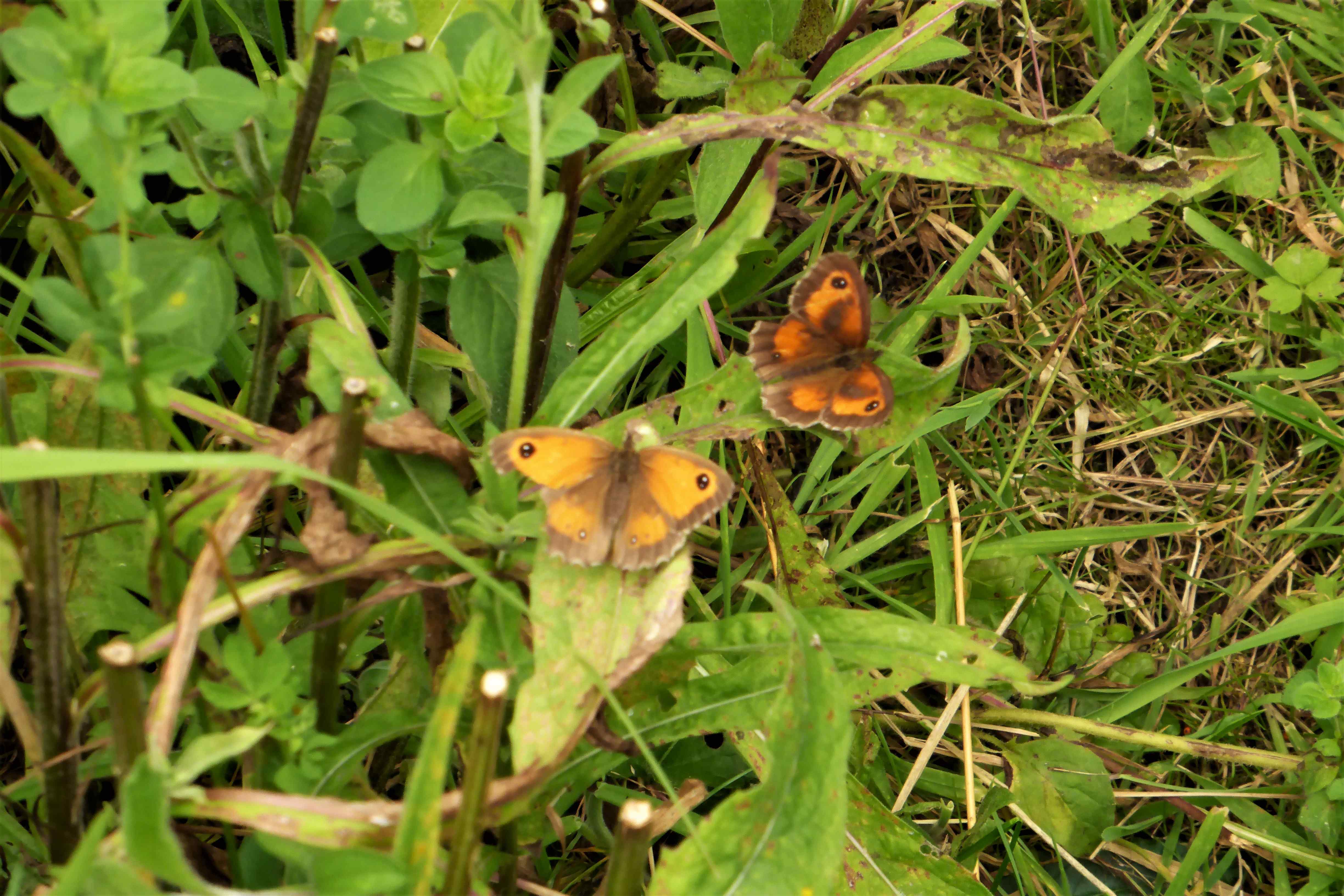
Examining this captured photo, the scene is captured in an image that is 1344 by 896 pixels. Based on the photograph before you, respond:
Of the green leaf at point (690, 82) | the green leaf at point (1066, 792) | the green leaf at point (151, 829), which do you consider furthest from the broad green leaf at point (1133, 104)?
the green leaf at point (151, 829)

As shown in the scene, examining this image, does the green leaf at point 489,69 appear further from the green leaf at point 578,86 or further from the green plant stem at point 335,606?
the green plant stem at point 335,606

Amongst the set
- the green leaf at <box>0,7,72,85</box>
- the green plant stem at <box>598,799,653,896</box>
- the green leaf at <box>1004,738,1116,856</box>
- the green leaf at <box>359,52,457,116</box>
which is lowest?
the green leaf at <box>1004,738,1116,856</box>

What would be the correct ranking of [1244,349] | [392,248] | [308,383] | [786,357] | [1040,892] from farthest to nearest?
1. [1244,349]
2. [1040,892]
3. [786,357]
4. [392,248]
5. [308,383]

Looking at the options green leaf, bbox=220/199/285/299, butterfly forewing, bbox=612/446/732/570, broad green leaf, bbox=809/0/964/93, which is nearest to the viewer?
butterfly forewing, bbox=612/446/732/570

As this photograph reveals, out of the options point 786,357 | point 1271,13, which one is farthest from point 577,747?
point 1271,13

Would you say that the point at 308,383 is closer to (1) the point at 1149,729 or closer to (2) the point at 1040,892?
(2) the point at 1040,892

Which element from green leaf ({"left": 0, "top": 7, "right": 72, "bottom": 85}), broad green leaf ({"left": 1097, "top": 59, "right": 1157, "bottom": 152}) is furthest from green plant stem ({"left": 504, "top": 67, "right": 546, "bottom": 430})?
broad green leaf ({"left": 1097, "top": 59, "right": 1157, "bottom": 152})

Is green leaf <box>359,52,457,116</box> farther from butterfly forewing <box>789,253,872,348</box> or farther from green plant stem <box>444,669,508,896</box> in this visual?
green plant stem <box>444,669,508,896</box>
